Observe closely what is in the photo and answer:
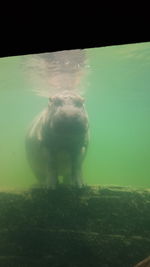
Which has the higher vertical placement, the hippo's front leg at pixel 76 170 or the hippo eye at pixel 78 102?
the hippo eye at pixel 78 102

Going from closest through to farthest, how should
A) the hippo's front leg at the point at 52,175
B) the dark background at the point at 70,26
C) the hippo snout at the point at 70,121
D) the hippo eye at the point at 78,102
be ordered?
the dark background at the point at 70,26 → the hippo's front leg at the point at 52,175 → the hippo snout at the point at 70,121 → the hippo eye at the point at 78,102

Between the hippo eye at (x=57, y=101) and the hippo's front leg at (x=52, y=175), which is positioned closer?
the hippo's front leg at (x=52, y=175)

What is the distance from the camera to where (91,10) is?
6.24 ft

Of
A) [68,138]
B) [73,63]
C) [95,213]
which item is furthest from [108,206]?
[73,63]

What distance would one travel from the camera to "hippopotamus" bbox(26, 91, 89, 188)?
25.5 feet

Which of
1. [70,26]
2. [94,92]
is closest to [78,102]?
[70,26]

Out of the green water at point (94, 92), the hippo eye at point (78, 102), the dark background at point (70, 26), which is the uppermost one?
the green water at point (94, 92)

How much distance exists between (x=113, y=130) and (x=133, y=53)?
58840mm

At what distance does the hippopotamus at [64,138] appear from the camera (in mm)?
7773

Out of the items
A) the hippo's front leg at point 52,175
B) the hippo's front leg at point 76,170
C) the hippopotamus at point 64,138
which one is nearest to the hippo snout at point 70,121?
the hippopotamus at point 64,138

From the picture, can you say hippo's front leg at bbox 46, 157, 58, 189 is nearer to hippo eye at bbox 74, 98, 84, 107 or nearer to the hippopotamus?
the hippopotamus

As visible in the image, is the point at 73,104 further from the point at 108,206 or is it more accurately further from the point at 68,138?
the point at 108,206

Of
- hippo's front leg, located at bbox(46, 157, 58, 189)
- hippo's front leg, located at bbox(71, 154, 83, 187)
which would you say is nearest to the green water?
hippo's front leg, located at bbox(71, 154, 83, 187)

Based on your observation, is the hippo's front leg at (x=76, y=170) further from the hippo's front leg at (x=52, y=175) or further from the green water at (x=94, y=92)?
the green water at (x=94, y=92)
